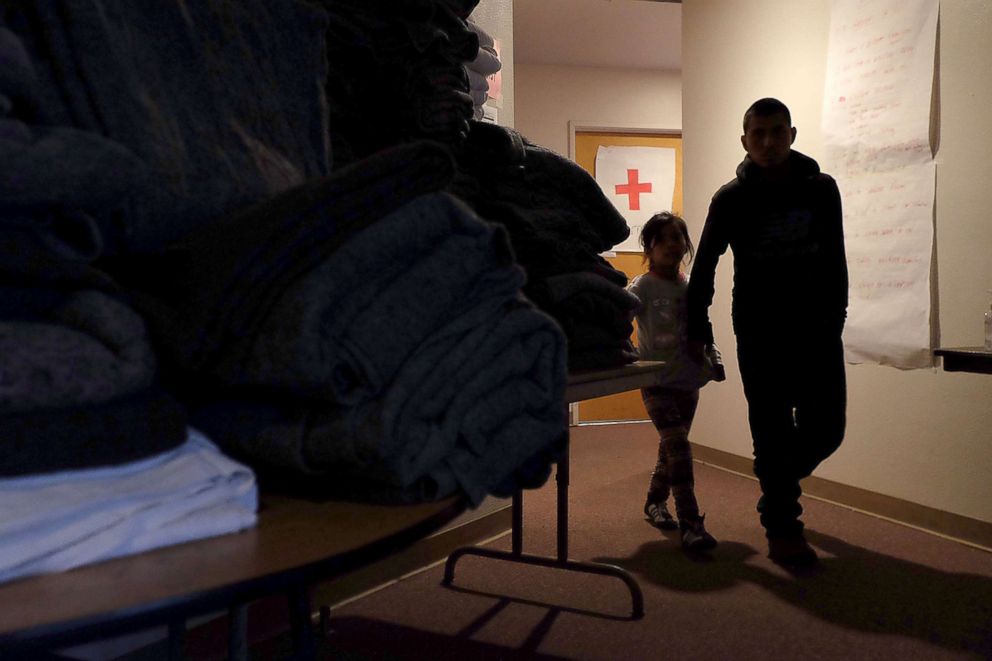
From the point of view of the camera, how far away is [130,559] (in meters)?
0.40

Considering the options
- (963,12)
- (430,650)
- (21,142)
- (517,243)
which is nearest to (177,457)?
(21,142)

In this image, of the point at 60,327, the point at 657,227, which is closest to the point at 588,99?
the point at 657,227

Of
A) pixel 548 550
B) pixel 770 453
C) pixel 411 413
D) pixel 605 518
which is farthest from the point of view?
pixel 605 518

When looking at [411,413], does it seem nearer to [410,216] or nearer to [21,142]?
[410,216]

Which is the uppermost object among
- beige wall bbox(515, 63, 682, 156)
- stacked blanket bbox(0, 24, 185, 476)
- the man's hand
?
beige wall bbox(515, 63, 682, 156)

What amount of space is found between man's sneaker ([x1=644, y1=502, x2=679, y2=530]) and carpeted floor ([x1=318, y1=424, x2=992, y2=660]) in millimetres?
42

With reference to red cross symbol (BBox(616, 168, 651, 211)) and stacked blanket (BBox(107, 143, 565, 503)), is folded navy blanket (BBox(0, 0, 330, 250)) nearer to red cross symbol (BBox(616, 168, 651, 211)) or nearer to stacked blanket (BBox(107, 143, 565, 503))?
stacked blanket (BBox(107, 143, 565, 503))

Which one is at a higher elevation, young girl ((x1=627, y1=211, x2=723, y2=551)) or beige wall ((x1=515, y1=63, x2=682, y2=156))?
beige wall ((x1=515, y1=63, x2=682, y2=156))

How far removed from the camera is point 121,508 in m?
0.40

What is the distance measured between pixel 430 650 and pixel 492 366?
56.2 inches

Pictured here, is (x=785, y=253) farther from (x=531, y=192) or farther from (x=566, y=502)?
(x=531, y=192)

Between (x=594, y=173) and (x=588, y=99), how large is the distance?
53 cm

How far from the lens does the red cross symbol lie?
5266 mm

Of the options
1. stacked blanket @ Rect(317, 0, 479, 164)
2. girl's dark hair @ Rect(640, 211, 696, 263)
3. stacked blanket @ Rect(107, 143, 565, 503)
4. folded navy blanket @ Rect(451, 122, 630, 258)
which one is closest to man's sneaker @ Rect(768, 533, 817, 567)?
girl's dark hair @ Rect(640, 211, 696, 263)
